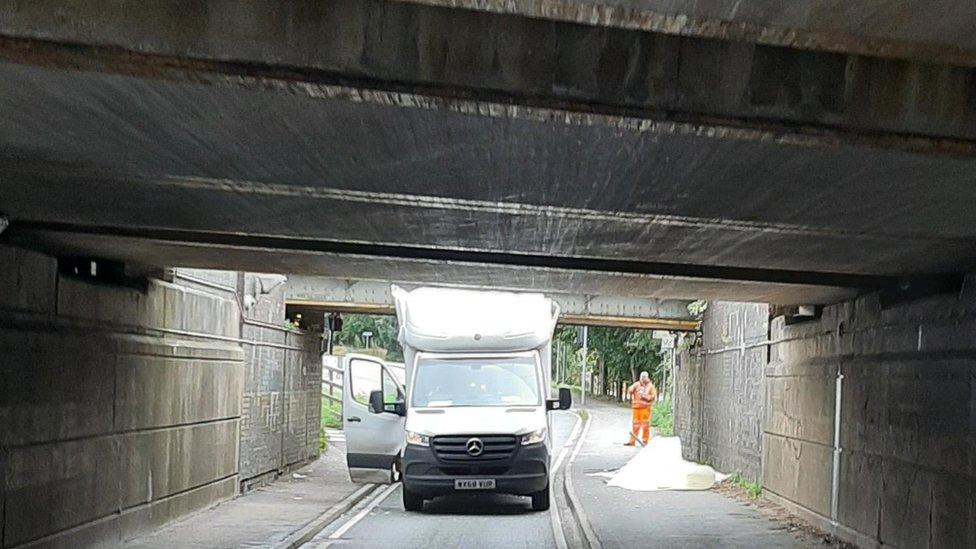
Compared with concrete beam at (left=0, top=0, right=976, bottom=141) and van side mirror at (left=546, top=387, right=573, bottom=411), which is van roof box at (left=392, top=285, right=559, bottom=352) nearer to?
van side mirror at (left=546, top=387, right=573, bottom=411)

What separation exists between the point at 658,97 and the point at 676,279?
802 cm

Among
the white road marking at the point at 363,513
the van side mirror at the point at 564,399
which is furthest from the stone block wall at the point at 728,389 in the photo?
the white road marking at the point at 363,513

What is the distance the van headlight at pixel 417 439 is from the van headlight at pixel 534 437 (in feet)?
5.06

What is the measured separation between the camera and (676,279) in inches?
555

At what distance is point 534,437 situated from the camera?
18.1 metres

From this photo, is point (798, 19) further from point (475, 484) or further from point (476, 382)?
point (476, 382)

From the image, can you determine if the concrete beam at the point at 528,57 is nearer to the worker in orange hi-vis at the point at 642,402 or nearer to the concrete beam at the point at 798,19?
the concrete beam at the point at 798,19

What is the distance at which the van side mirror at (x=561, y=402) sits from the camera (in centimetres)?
1891

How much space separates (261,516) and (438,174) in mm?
9708

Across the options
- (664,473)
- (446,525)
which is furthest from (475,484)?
(664,473)

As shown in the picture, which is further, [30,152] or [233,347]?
[233,347]

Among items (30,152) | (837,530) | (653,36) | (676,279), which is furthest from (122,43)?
(837,530)

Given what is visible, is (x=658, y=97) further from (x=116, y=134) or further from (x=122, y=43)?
(x=116, y=134)

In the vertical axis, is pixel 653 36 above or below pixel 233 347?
above
